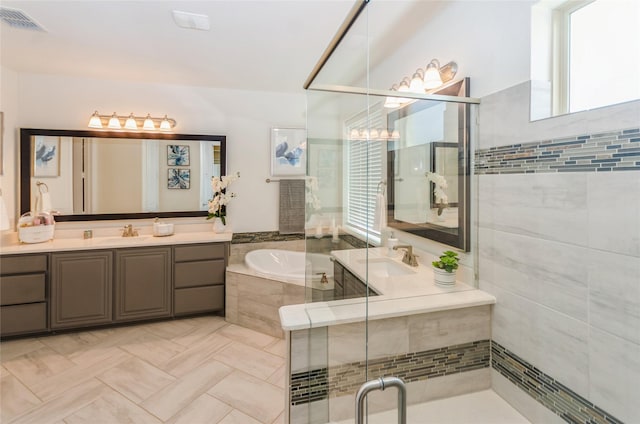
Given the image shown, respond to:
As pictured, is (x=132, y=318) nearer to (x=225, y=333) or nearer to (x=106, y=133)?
(x=225, y=333)

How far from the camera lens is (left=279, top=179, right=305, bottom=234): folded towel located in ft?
12.4

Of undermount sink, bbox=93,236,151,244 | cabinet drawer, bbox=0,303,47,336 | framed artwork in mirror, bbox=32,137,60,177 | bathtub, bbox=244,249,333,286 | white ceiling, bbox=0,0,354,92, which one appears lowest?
cabinet drawer, bbox=0,303,47,336

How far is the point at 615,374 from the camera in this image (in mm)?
1071

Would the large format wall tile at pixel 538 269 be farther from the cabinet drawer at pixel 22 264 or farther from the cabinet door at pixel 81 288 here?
the cabinet drawer at pixel 22 264

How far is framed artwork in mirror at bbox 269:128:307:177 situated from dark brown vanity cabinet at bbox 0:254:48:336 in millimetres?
2410

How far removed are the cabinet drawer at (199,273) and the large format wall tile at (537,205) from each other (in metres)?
2.53

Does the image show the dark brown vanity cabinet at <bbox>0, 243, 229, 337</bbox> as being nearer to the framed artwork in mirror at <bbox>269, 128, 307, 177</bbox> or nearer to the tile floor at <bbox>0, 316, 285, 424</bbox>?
the tile floor at <bbox>0, 316, 285, 424</bbox>

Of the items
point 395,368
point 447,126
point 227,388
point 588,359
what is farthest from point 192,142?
point 588,359

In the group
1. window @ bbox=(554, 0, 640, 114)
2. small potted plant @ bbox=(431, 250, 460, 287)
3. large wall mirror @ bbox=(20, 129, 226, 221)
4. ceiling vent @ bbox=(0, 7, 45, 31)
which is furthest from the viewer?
large wall mirror @ bbox=(20, 129, 226, 221)

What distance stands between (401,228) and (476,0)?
1393mm

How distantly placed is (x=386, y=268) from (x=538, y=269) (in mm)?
803

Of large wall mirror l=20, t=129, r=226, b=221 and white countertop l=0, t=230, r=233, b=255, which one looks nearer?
white countertop l=0, t=230, r=233, b=255

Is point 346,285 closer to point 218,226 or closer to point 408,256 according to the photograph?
point 408,256

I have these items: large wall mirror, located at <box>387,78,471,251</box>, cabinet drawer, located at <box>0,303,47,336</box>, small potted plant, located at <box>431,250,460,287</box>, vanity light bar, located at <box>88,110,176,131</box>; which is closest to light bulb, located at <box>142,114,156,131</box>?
vanity light bar, located at <box>88,110,176,131</box>
